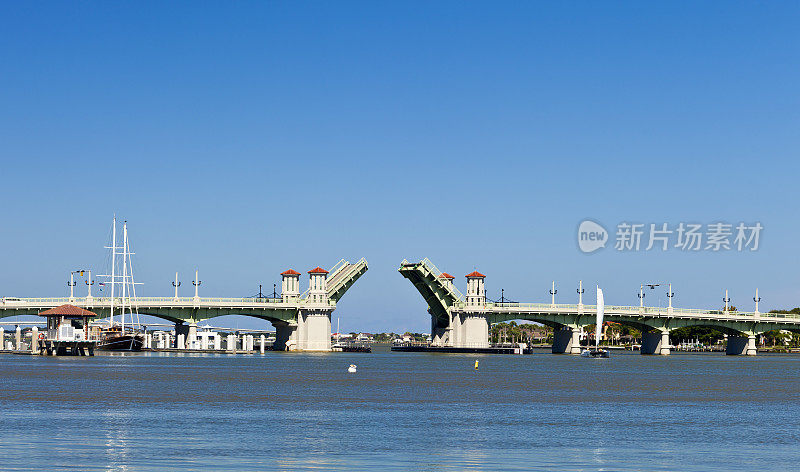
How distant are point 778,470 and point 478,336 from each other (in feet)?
351

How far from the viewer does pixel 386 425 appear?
113 feet

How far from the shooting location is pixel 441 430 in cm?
3322

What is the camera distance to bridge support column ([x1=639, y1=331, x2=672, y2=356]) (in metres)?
154

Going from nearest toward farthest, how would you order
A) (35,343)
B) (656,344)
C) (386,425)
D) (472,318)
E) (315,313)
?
1. (386,425)
2. (35,343)
3. (315,313)
4. (472,318)
5. (656,344)

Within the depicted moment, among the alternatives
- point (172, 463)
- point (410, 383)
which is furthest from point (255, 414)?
point (410, 383)

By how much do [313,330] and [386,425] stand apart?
93923mm

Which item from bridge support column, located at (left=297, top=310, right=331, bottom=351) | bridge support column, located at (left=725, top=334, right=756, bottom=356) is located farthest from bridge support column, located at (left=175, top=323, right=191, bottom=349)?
bridge support column, located at (left=725, top=334, right=756, bottom=356)

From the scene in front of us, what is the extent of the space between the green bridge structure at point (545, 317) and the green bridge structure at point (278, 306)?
10.5m

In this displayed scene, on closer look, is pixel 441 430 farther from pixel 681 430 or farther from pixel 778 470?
pixel 778 470

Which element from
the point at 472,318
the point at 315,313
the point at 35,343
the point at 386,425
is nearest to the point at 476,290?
the point at 472,318

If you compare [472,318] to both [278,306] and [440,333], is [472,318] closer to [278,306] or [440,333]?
[440,333]

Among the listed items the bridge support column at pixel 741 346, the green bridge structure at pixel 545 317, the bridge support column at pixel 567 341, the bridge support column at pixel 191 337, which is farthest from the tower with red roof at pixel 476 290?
the bridge support column at pixel 741 346

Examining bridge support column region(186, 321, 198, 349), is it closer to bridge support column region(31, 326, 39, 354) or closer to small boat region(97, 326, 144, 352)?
small boat region(97, 326, 144, 352)

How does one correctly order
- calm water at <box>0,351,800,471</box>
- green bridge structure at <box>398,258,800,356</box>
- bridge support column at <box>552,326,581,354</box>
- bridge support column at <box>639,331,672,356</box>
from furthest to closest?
bridge support column at <box>639,331,672,356</box>
bridge support column at <box>552,326,581,354</box>
green bridge structure at <box>398,258,800,356</box>
calm water at <box>0,351,800,471</box>
